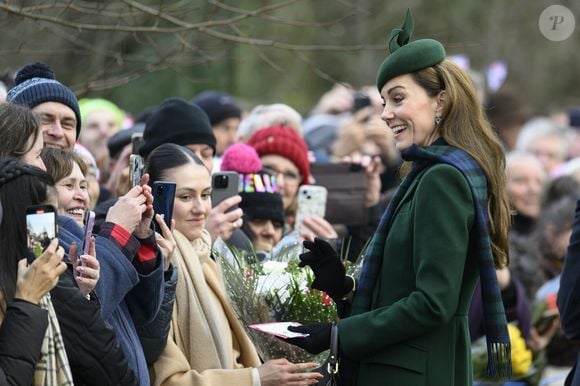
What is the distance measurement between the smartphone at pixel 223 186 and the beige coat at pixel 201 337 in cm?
92

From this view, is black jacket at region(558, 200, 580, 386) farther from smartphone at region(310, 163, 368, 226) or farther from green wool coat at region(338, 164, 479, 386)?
smartphone at region(310, 163, 368, 226)

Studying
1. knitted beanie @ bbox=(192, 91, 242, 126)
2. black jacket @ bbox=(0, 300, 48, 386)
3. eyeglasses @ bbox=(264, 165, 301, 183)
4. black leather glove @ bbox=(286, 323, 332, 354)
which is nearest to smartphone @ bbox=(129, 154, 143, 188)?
black leather glove @ bbox=(286, 323, 332, 354)

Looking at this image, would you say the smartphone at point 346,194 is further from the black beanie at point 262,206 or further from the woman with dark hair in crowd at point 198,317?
the woman with dark hair in crowd at point 198,317

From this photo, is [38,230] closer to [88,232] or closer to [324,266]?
[88,232]

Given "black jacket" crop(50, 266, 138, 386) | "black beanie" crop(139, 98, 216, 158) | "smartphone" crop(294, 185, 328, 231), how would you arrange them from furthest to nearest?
"smartphone" crop(294, 185, 328, 231) < "black beanie" crop(139, 98, 216, 158) < "black jacket" crop(50, 266, 138, 386)

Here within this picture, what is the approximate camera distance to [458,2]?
A: 22.9 m

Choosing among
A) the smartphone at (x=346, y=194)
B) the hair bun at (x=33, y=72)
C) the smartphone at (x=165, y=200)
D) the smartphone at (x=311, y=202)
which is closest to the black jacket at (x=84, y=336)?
the smartphone at (x=165, y=200)

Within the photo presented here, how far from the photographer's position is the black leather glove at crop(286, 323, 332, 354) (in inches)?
191

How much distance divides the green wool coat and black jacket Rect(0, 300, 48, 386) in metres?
1.24

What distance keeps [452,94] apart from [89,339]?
1.63m

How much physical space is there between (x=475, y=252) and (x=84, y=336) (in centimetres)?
149

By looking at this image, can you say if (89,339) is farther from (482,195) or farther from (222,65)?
(222,65)

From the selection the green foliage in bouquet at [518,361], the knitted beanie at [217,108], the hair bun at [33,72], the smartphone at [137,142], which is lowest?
the green foliage in bouquet at [518,361]

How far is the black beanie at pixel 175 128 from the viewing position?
21.4 feet
